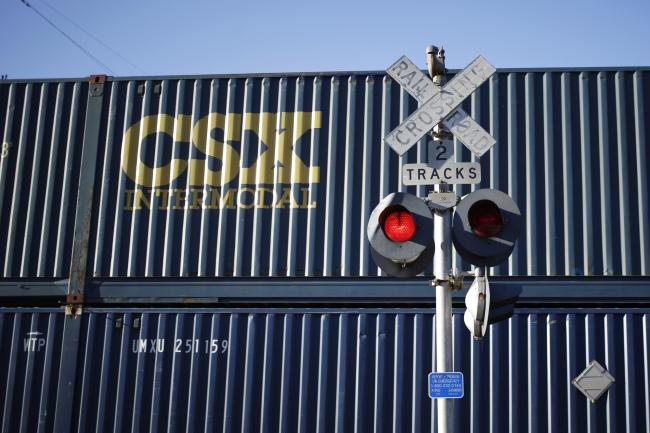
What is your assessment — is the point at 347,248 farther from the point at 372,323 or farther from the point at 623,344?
the point at 623,344

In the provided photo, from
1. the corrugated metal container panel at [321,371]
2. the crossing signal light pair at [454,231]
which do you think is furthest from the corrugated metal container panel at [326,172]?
the crossing signal light pair at [454,231]

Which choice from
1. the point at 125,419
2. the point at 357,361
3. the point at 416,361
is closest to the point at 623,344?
the point at 416,361

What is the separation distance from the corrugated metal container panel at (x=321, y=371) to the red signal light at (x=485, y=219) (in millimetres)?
4647

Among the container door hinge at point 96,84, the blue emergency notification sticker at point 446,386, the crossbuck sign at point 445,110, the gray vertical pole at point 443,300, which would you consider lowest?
the blue emergency notification sticker at point 446,386

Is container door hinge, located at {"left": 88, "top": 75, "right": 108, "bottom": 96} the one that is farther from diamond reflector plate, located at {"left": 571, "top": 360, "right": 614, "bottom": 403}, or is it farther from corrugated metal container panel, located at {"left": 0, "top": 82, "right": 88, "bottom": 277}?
diamond reflector plate, located at {"left": 571, "top": 360, "right": 614, "bottom": 403}

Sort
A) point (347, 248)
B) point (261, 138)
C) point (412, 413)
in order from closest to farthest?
point (412, 413) → point (347, 248) → point (261, 138)

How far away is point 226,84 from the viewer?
446 inches

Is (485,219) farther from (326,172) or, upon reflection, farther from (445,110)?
(326,172)

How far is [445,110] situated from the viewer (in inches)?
228

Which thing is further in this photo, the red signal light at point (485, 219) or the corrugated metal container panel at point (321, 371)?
the corrugated metal container panel at point (321, 371)

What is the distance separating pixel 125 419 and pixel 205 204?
3.17 metres

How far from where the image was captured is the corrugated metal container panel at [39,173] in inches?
431

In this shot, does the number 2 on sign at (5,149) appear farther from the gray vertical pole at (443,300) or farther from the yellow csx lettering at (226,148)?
the gray vertical pole at (443,300)

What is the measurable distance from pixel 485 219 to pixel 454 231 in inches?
9.4
